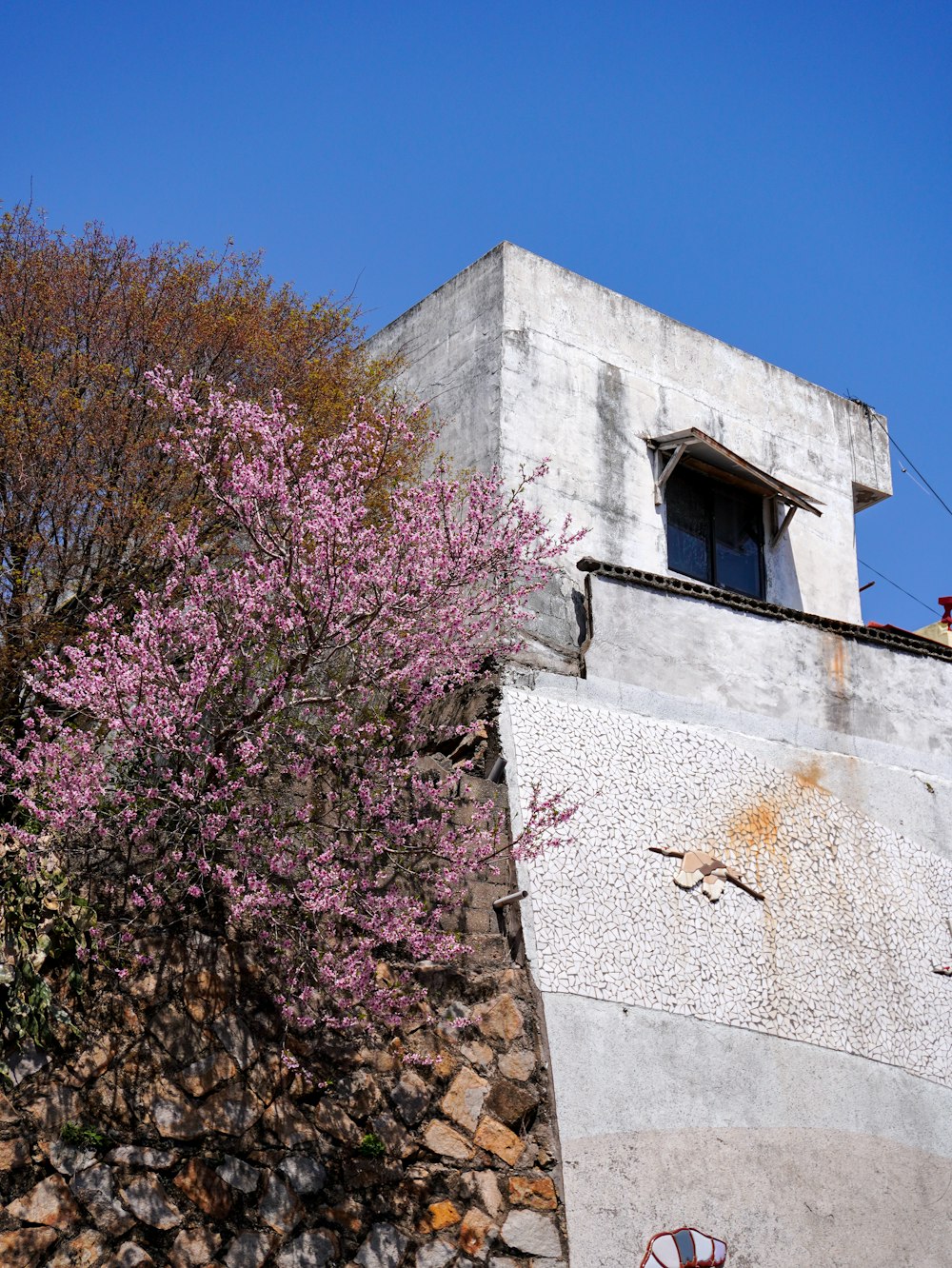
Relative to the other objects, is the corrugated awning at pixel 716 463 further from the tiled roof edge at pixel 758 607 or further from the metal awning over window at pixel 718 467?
the tiled roof edge at pixel 758 607

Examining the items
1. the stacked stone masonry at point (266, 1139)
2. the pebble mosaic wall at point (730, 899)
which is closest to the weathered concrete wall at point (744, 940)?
the pebble mosaic wall at point (730, 899)

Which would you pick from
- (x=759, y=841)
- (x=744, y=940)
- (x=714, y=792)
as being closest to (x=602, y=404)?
(x=714, y=792)

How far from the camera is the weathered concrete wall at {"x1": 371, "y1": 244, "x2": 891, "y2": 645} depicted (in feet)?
41.5

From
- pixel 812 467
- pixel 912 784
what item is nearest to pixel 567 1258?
pixel 912 784

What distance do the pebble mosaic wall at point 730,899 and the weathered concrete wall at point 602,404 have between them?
1499mm

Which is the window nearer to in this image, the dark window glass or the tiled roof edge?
the dark window glass

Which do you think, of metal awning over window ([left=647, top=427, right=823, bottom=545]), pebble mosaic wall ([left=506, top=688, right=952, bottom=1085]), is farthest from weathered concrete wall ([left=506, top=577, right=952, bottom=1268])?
metal awning over window ([left=647, top=427, right=823, bottom=545])

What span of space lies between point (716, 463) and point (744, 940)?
5600 mm

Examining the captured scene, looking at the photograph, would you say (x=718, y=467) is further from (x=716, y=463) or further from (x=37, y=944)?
(x=37, y=944)

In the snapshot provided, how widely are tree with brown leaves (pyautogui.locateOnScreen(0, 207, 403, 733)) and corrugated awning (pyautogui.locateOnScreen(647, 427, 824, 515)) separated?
316 cm

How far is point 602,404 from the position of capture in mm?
13305

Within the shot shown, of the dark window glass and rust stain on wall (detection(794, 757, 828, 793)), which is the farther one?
the dark window glass

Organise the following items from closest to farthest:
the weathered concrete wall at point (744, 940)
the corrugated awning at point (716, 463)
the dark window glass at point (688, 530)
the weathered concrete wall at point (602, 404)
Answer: the weathered concrete wall at point (744, 940)
the weathered concrete wall at point (602, 404)
the corrugated awning at point (716, 463)
the dark window glass at point (688, 530)

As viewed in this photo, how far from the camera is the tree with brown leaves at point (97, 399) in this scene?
32.7ft
